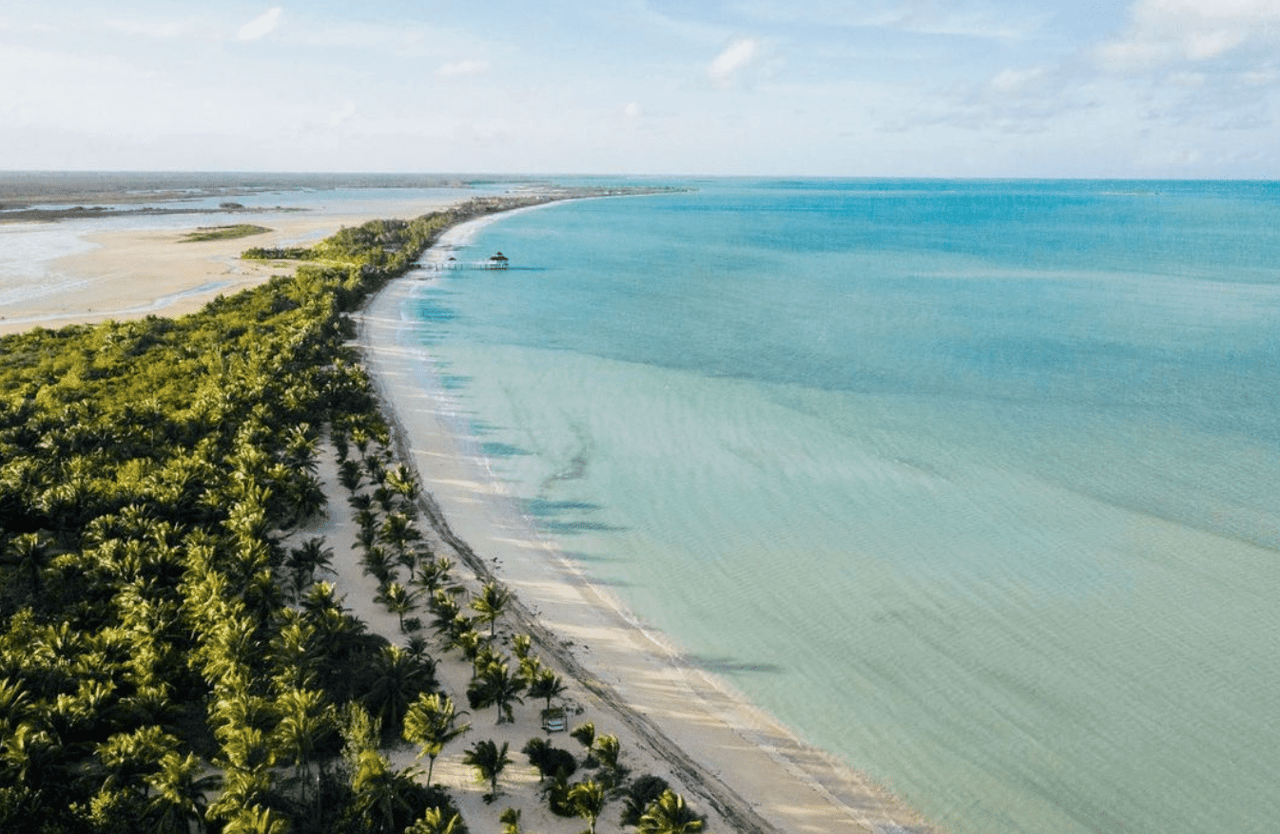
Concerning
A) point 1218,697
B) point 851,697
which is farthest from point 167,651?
point 1218,697

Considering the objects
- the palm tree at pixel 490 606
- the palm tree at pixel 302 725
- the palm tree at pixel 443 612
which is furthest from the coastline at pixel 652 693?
the palm tree at pixel 302 725

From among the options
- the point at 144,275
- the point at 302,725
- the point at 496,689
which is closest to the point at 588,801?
the point at 496,689

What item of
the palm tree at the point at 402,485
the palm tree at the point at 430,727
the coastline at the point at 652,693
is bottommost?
the coastline at the point at 652,693

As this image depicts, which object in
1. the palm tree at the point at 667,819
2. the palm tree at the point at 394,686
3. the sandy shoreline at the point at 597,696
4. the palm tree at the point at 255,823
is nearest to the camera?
the palm tree at the point at 255,823

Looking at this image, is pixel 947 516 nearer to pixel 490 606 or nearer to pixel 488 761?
pixel 490 606

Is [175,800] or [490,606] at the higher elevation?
[490,606]

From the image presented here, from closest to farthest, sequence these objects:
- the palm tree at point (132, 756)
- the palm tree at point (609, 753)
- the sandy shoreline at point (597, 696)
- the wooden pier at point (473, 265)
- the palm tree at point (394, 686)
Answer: the palm tree at point (132, 756) → the sandy shoreline at point (597, 696) → the palm tree at point (609, 753) → the palm tree at point (394, 686) → the wooden pier at point (473, 265)

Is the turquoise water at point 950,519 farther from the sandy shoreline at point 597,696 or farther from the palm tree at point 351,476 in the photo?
the palm tree at point 351,476
